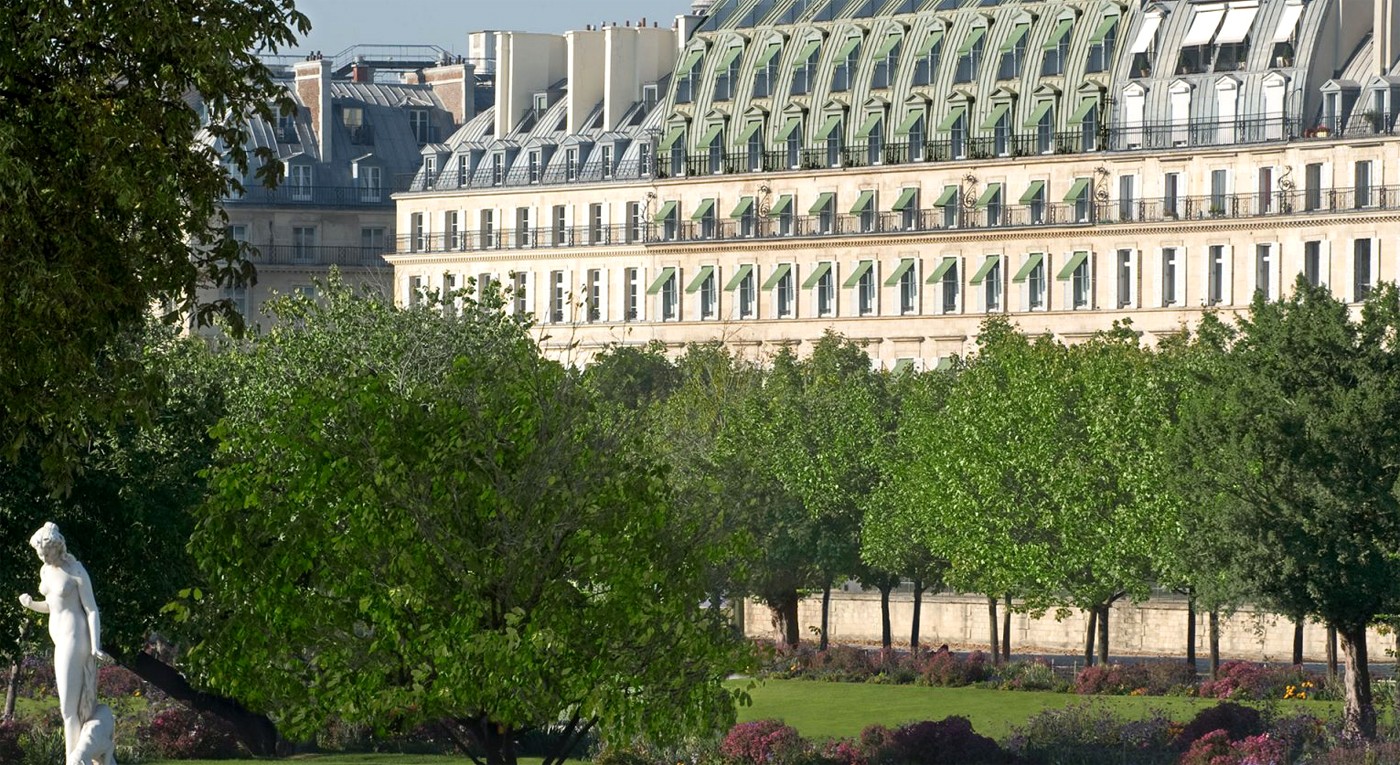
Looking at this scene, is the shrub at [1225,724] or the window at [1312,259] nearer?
the shrub at [1225,724]

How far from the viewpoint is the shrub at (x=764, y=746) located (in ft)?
198

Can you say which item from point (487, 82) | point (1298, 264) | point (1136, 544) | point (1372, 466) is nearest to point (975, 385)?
point (1136, 544)

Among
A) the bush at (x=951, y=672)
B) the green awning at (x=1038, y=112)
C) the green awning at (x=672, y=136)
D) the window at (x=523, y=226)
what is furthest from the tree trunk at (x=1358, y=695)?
the window at (x=523, y=226)

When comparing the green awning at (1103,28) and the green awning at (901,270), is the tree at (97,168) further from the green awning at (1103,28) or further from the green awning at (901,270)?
the green awning at (901,270)

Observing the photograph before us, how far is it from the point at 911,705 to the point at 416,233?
100463 mm

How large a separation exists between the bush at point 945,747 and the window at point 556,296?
10267 centimetres

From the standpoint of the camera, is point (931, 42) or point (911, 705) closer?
point (911, 705)

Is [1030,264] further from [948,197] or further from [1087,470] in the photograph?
[1087,470]

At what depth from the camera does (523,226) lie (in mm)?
169000

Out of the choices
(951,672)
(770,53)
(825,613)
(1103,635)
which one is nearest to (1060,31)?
(770,53)

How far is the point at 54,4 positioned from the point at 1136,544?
52442mm

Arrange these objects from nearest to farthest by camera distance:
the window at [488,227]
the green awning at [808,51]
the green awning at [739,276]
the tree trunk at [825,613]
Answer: the tree trunk at [825,613], the green awning at [808,51], the green awning at [739,276], the window at [488,227]

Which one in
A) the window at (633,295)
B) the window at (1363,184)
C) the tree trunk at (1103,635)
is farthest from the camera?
the window at (633,295)

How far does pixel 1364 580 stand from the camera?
67000mm
